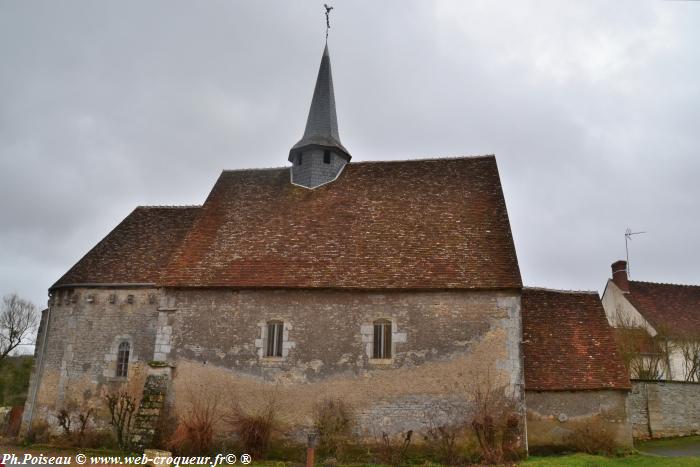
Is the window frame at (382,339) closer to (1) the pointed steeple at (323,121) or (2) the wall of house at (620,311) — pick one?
(1) the pointed steeple at (323,121)

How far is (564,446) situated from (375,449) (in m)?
5.23

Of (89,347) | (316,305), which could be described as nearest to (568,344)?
(316,305)

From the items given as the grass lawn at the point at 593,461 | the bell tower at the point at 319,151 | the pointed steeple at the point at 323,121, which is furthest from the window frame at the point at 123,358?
the pointed steeple at the point at 323,121

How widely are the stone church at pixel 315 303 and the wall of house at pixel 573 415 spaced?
1.59 metres

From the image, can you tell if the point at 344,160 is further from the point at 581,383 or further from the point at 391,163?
the point at 581,383

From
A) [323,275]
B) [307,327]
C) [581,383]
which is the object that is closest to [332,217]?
[323,275]

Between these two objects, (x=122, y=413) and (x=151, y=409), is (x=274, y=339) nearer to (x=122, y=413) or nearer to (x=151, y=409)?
(x=151, y=409)

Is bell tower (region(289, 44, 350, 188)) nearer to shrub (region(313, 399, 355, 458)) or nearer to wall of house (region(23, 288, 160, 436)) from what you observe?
wall of house (region(23, 288, 160, 436))

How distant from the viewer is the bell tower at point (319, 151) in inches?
797

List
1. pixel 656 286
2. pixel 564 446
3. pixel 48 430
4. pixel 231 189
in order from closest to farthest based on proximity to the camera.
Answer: pixel 564 446
pixel 48 430
pixel 231 189
pixel 656 286

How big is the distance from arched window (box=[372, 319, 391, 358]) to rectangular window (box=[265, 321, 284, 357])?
269 centimetres

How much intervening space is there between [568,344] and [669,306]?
1624cm

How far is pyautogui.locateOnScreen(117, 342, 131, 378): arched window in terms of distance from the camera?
1823 centimetres

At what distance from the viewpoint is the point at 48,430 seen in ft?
58.9
